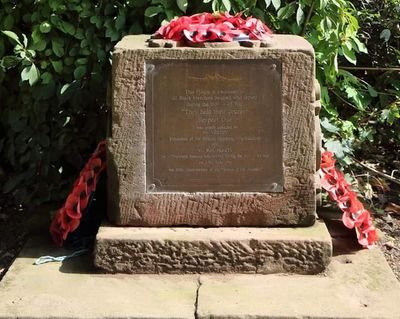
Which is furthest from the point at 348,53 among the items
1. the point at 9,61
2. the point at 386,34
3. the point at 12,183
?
the point at 12,183

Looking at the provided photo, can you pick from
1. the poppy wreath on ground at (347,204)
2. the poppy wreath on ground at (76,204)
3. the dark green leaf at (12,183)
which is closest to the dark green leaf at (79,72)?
the poppy wreath on ground at (76,204)

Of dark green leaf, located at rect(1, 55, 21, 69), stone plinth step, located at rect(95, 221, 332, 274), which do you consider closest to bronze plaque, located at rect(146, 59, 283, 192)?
stone plinth step, located at rect(95, 221, 332, 274)

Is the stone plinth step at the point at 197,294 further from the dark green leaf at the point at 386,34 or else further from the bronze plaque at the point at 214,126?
the dark green leaf at the point at 386,34

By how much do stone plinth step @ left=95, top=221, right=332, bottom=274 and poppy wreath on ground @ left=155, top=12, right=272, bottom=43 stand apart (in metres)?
0.96

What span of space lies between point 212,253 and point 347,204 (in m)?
0.90

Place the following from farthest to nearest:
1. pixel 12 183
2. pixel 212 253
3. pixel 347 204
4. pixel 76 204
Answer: pixel 12 183 < pixel 347 204 < pixel 76 204 < pixel 212 253

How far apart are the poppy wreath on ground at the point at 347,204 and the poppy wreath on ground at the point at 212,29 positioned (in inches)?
32.2

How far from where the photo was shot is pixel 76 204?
4.23 meters

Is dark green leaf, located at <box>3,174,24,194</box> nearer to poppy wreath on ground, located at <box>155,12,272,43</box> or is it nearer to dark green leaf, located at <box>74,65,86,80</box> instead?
dark green leaf, located at <box>74,65,86,80</box>

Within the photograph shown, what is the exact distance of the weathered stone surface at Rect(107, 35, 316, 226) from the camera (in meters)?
3.96

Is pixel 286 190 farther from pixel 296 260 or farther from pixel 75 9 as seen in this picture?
pixel 75 9

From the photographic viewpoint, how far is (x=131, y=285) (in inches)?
149

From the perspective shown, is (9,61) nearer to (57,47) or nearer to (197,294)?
(57,47)

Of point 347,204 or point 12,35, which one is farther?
point 12,35
